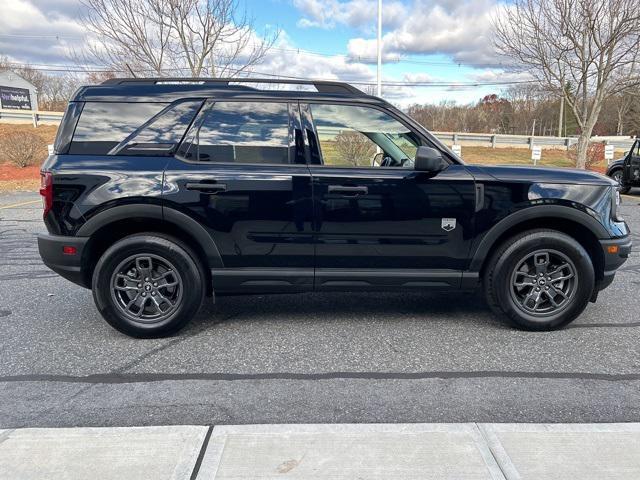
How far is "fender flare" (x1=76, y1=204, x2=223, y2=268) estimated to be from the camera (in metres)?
3.58

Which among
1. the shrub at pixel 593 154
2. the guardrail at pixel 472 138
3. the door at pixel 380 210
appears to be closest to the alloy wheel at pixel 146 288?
the door at pixel 380 210

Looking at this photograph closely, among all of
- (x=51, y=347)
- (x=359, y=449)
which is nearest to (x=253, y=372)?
(x=359, y=449)

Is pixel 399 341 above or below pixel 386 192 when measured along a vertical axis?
below

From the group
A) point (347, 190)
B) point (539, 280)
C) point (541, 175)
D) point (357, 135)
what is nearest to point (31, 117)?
point (357, 135)

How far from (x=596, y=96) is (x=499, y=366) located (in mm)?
14159

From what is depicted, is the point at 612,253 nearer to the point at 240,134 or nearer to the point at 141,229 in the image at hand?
the point at 240,134

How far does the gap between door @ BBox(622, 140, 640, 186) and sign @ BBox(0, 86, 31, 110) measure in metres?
47.7

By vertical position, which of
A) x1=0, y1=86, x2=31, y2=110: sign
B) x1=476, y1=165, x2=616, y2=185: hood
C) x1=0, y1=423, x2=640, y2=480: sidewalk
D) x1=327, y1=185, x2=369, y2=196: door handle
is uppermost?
x1=0, y1=86, x2=31, y2=110: sign

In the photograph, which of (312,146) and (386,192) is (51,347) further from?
(386,192)

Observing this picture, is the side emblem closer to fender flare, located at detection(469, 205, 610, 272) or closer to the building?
fender flare, located at detection(469, 205, 610, 272)

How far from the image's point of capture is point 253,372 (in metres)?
3.23

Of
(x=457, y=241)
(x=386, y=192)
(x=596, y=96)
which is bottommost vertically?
(x=457, y=241)

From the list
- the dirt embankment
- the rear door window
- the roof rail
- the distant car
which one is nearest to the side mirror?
the roof rail

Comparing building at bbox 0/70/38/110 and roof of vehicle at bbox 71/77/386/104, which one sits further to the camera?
building at bbox 0/70/38/110
